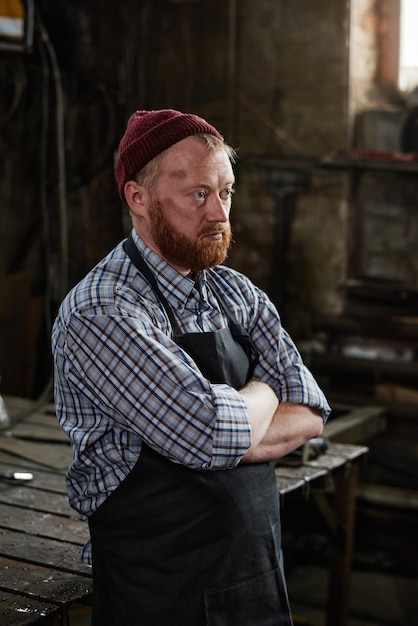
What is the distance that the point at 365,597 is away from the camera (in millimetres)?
5746

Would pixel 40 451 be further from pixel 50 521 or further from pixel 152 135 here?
pixel 152 135

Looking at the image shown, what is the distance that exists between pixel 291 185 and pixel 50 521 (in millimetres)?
3908

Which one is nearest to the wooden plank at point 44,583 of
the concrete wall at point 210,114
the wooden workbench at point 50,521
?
the wooden workbench at point 50,521

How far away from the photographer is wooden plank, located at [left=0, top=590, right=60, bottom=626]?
2624mm

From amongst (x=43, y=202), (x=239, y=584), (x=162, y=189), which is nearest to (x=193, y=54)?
(x=43, y=202)

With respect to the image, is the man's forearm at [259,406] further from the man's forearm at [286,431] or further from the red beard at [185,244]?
the red beard at [185,244]

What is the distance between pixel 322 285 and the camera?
6.91m

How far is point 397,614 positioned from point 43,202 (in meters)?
3.91

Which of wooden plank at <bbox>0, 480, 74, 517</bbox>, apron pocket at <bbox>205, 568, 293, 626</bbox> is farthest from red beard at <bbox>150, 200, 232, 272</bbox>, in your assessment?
wooden plank at <bbox>0, 480, 74, 517</bbox>

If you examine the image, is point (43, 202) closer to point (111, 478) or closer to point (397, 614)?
point (397, 614)

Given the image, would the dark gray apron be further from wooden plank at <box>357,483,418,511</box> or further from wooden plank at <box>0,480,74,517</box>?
wooden plank at <box>357,483,418,511</box>

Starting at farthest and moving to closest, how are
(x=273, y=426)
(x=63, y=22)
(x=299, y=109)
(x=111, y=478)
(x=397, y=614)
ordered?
(x=63, y=22)
(x=299, y=109)
(x=397, y=614)
(x=273, y=426)
(x=111, y=478)

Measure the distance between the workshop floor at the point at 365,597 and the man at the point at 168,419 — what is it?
3.03 meters

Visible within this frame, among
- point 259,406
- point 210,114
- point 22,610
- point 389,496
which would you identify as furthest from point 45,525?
point 210,114
